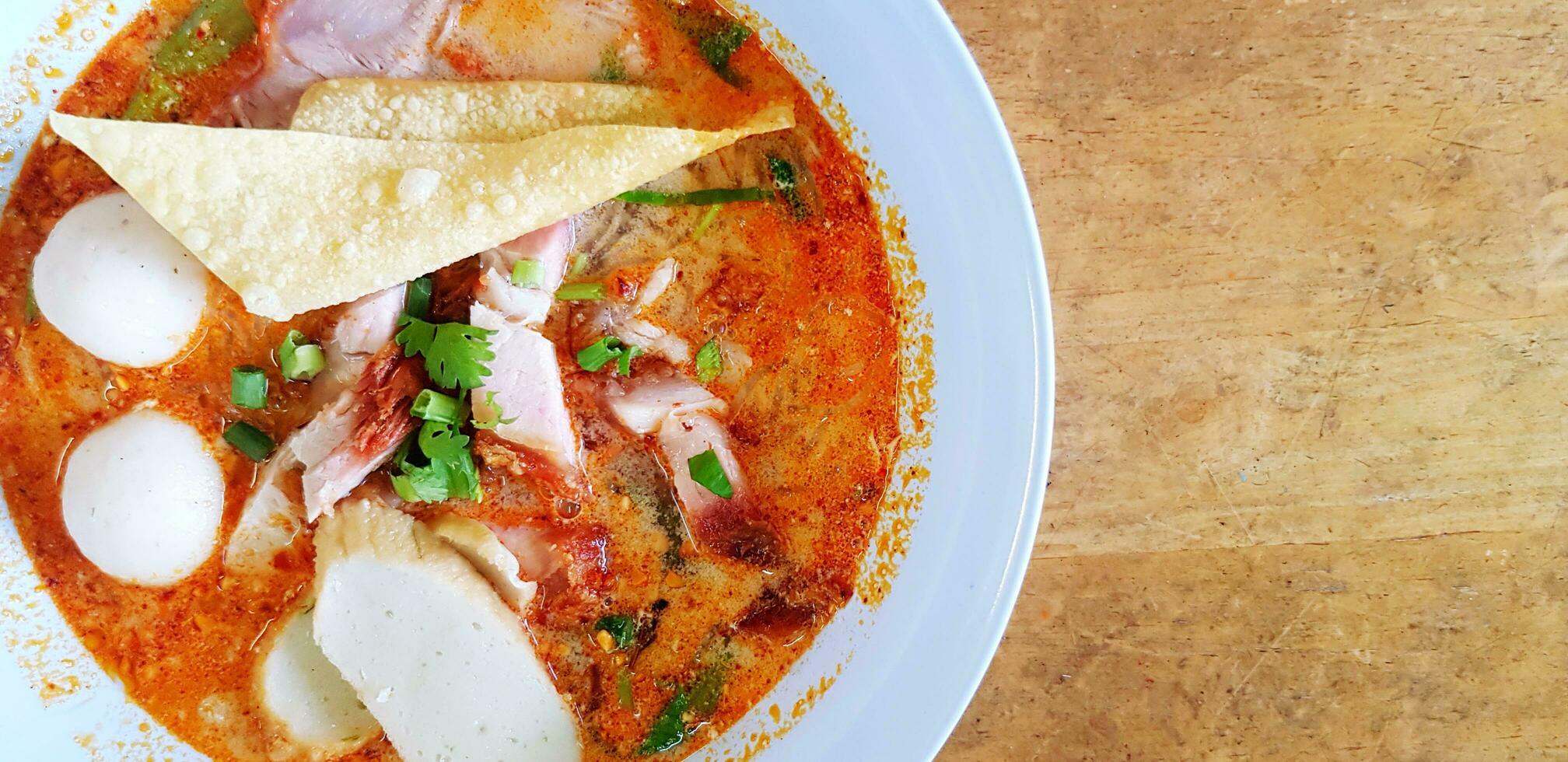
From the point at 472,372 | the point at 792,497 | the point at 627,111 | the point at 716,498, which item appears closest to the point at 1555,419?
the point at 792,497

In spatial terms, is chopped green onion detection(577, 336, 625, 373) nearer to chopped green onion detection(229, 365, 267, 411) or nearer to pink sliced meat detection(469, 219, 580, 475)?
pink sliced meat detection(469, 219, 580, 475)

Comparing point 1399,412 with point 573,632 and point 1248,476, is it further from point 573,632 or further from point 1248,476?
point 573,632

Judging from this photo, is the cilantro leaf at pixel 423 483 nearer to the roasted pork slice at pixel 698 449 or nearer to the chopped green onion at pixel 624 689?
the roasted pork slice at pixel 698 449

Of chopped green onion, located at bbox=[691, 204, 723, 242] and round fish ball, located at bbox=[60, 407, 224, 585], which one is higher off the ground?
chopped green onion, located at bbox=[691, 204, 723, 242]

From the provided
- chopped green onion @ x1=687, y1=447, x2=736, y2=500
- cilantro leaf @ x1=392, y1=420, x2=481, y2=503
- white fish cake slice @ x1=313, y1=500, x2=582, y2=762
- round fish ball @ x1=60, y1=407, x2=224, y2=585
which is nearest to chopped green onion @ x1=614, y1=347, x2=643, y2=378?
chopped green onion @ x1=687, y1=447, x2=736, y2=500

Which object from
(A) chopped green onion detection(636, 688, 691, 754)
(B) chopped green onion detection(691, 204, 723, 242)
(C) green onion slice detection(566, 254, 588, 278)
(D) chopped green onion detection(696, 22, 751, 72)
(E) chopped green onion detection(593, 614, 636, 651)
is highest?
(D) chopped green onion detection(696, 22, 751, 72)

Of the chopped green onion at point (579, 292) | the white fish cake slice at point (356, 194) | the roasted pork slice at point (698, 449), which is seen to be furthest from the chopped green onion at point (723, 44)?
the roasted pork slice at point (698, 449)

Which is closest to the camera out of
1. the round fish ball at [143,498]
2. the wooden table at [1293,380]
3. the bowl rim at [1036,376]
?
the bowl rim at [1036,376]
